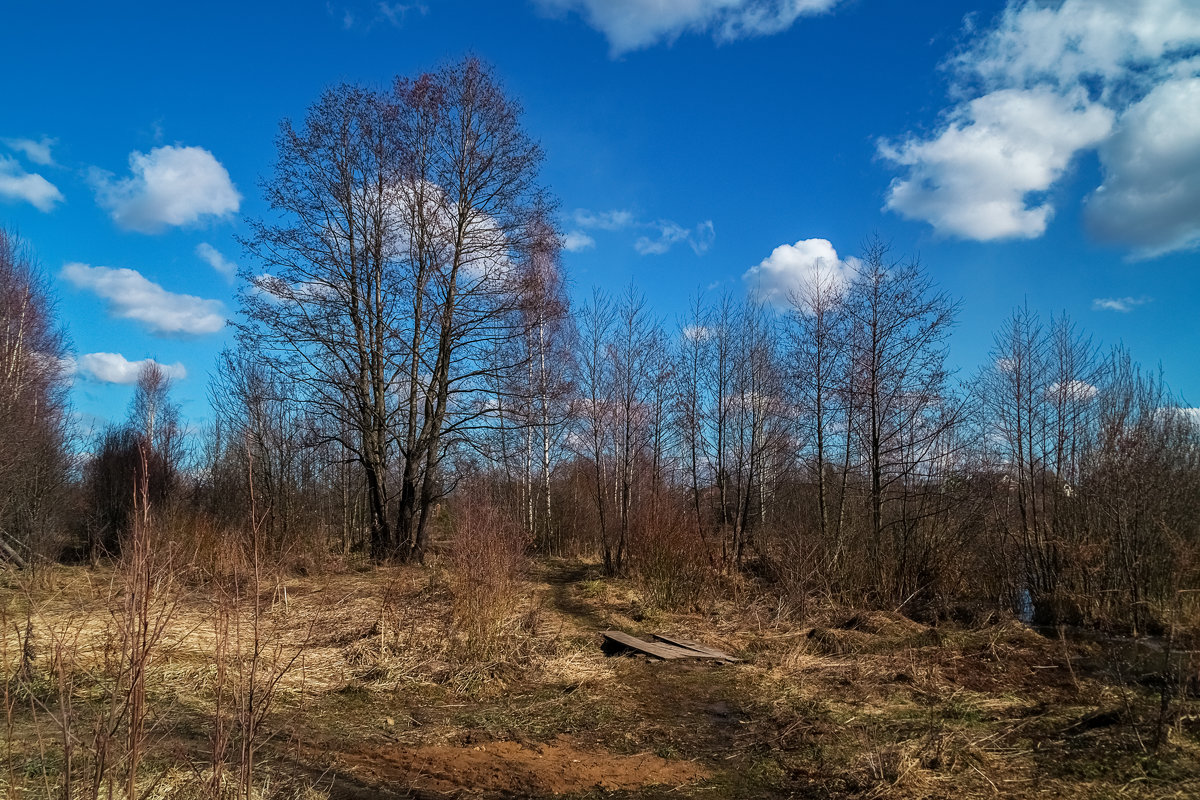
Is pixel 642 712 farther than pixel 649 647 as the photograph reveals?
No

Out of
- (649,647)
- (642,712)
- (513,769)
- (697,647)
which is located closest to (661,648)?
(649,647)

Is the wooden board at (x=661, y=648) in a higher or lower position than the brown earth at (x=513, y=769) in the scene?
lower

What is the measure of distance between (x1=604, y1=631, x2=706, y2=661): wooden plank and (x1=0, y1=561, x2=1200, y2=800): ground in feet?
0.64

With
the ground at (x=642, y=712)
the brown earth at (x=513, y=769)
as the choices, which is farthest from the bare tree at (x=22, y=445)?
the brown earth at (x=513, y=769)

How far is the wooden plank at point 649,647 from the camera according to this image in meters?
8.15

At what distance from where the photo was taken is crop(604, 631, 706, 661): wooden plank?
321 inches

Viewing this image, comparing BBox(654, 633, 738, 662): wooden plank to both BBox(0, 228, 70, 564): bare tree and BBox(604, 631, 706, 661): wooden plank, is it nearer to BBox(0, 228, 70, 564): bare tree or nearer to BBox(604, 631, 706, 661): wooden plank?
BBox(604, 631, 706, 661): wooden plank

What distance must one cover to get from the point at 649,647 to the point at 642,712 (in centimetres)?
207

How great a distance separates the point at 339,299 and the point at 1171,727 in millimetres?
14654

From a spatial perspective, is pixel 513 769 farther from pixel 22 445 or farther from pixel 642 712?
pixel 22 445

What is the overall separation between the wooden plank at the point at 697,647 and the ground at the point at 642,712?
230 mm

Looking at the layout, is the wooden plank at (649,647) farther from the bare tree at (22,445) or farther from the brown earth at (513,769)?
the bare tree at (22,445)

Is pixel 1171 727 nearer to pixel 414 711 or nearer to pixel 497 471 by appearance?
pixel 414 711

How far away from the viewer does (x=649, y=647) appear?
8359mm
